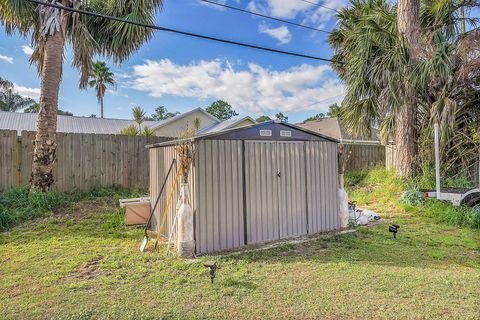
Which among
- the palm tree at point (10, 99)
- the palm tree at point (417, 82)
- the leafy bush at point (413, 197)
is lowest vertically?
the leafy bush at point (413, 197)

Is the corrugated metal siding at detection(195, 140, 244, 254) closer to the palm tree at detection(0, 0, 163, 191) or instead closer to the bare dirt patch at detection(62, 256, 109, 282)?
the bare dirt patch at detection(62, 256, 109, 282)

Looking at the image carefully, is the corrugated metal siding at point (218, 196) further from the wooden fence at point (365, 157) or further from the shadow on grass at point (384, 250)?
the wooden fence at point (365, 157)

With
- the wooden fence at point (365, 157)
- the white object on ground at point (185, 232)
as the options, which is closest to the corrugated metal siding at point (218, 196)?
the white object on ground at point (185, 232)

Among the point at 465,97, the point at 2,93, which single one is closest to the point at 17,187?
the point at 465,97

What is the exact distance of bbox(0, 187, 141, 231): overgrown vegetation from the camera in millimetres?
5918

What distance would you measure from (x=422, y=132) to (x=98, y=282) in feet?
28.3

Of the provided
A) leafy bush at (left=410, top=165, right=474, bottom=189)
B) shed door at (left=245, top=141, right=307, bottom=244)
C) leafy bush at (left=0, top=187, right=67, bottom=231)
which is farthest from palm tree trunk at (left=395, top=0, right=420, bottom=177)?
leafy bush at (left=0, top=187, right=67, bottom=231)

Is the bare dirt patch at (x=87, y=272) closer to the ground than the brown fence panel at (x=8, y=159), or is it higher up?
closer to the ground

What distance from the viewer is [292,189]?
5.34m

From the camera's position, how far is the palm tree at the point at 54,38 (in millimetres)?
6750

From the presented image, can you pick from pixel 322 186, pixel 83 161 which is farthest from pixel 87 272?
pixel 83 161

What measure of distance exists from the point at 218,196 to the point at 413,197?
566cm

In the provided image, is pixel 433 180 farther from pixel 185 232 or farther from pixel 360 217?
pixel 185 232

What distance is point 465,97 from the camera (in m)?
7.77
